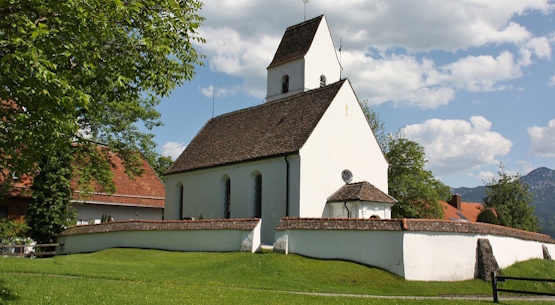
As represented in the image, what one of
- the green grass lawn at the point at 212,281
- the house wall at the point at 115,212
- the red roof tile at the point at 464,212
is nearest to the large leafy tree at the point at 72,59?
the green grass lawn at the point at 212,281

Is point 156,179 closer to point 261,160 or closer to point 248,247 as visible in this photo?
point 261,160

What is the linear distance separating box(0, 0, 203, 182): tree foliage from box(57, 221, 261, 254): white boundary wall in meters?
11.3

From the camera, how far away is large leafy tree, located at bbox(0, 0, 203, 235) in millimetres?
10891

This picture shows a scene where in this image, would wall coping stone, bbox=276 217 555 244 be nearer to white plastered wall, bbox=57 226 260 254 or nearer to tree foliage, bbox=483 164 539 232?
white plastered wall, bbox=57 226 260 254

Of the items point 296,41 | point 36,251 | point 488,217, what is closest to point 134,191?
point 36,251

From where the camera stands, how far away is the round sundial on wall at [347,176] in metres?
30.6

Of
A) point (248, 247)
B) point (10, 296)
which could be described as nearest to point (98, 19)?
point (10, 296)

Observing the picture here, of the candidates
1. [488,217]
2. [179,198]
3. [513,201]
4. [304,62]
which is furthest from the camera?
[513,201]

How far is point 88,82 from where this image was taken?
41.5 feet

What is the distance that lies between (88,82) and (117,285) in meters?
6.32

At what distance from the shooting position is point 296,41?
40281mm

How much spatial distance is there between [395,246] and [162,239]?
1305 centimetres

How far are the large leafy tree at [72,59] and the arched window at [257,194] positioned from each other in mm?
17254

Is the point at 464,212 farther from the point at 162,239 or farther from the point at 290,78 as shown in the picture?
the point at 162,239
